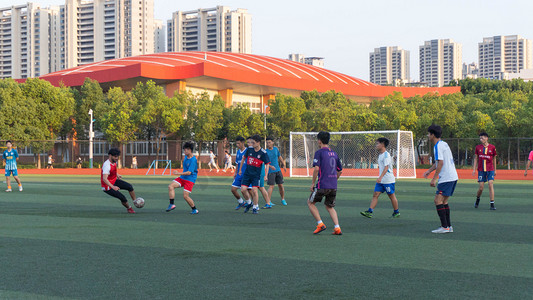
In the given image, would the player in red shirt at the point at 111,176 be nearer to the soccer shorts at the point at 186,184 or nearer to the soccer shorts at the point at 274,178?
the soccer shorts at the point at 186,184

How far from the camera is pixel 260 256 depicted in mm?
7387

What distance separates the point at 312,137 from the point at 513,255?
103 ft

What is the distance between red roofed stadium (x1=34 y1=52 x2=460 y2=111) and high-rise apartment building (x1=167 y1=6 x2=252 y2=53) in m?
83.3

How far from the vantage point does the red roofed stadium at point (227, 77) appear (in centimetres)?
6206

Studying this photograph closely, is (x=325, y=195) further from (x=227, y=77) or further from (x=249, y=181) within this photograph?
(x=227, y=77)

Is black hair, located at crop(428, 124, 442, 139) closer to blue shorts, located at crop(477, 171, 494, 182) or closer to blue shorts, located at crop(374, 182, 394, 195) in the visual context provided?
blue shorts, located at crop(374, 182, 394, 195)

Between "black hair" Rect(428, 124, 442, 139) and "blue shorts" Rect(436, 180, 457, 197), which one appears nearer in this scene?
"black hair" Rect(428, 124, 442, 139)

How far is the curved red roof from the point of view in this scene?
61.8 meters

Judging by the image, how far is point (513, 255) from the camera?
7.36 metres

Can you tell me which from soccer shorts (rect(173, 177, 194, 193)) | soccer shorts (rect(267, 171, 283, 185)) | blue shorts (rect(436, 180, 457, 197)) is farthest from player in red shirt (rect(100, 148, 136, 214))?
blue shorts (rect(436, 180, 457, 197))

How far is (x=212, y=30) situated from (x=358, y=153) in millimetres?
140508

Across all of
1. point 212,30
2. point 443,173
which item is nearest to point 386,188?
point 443,173

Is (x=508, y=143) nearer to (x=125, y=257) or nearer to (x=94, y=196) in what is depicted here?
(x=94, y=196)

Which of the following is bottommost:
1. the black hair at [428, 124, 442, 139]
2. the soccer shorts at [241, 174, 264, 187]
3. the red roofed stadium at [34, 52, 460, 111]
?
the soccer shorts at [241, 174, 264, 187]
